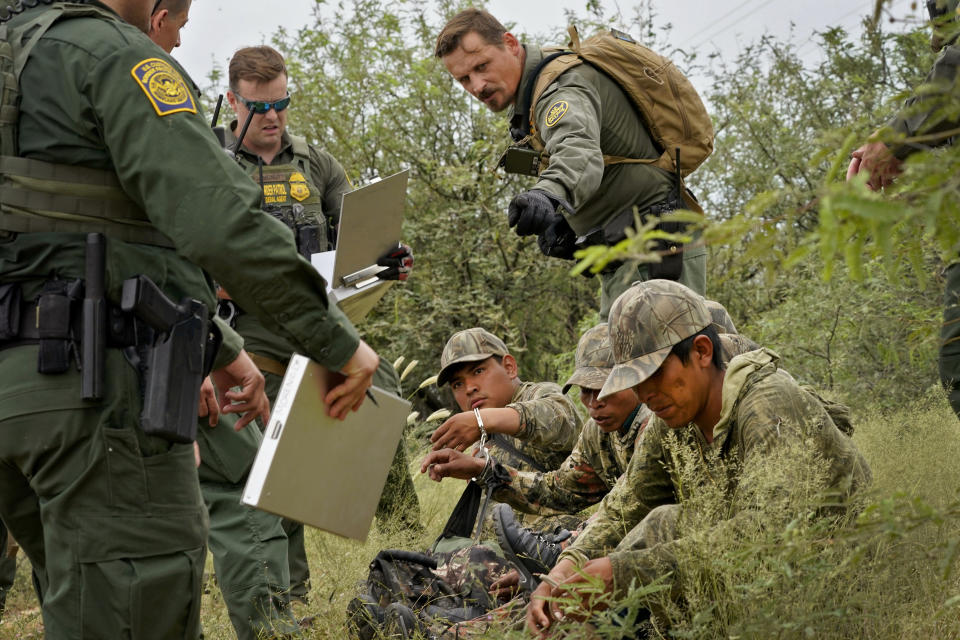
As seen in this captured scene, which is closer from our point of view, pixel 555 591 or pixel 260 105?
pixel 555 591

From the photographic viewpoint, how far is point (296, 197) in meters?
4.79

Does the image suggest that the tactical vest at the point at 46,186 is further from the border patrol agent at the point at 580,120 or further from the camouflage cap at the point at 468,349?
the camouflage cap at the point at 468,349

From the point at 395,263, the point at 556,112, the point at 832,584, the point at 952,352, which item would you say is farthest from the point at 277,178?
the point at 832,584

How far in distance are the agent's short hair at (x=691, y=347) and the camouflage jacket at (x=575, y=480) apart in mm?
875

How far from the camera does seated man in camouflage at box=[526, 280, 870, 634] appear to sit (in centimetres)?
275

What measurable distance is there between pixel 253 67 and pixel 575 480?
240cm

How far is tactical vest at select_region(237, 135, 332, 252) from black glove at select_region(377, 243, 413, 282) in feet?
1.40

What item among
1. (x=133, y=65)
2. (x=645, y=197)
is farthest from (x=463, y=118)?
(x=133, y=65)

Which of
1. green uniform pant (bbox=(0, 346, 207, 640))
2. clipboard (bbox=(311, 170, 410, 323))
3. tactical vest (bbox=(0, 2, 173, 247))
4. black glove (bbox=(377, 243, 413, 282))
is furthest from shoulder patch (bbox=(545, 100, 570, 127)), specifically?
green uniform pant (bbox=(0, 346, 207, 640))

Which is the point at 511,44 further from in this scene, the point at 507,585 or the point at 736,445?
the point at 507,585

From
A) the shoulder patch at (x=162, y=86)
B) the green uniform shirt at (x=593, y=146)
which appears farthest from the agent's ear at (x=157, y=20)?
the green uniform shirt at (x=593, y=146)

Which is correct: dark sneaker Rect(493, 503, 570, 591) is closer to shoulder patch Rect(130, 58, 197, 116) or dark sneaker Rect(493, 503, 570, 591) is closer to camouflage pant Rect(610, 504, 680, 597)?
camouflage pant Rect(610, 504, 680, 597)

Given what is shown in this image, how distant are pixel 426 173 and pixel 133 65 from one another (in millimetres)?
7678

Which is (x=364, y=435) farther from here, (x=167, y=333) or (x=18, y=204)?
(x=18, y=204)
